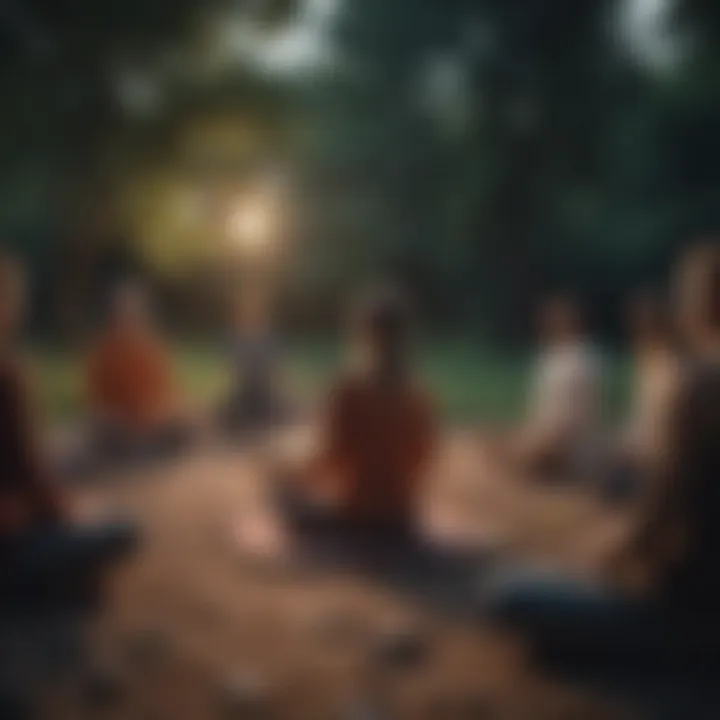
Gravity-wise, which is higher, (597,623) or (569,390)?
(569,390)

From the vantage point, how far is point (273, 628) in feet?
7.65

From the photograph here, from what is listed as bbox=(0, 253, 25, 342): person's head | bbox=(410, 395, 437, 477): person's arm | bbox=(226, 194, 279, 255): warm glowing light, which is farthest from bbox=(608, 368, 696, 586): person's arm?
bbox=(0, 253, 25, 342): person's head

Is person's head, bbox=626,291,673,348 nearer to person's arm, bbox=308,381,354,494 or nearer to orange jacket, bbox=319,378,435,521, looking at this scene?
orange jacket, bbox=319,378,435,521

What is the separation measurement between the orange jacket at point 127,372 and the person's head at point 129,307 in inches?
0.6

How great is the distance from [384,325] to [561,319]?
31cm

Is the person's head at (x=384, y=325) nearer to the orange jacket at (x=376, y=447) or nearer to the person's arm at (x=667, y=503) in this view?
the orange jacket at (x=376, y=447)

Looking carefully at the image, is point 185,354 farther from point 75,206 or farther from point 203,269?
point 75,206

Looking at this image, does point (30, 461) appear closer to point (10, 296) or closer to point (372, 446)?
point (10, 296)

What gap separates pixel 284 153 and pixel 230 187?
0.12 m

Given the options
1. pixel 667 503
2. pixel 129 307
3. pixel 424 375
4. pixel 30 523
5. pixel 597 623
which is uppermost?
pixel 129 307

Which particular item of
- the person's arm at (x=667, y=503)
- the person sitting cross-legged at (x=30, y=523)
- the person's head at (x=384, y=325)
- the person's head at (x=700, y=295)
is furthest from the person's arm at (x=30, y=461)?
the person's head at (x=700, y=295)

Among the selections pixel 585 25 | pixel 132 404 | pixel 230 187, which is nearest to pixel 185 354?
pixel 132 404

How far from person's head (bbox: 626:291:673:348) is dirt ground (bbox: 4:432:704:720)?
297mm

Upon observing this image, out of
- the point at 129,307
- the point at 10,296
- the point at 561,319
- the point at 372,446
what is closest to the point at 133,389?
the point at 129,307
